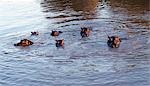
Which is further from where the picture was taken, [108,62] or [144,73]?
[108,62]

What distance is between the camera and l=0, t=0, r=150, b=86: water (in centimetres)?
1491

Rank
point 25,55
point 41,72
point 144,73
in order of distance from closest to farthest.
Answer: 1. point 144,73
2. point 41,72
3. point 25,55

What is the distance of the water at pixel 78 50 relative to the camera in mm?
14914

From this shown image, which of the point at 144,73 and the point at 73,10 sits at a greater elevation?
the point at 73,10

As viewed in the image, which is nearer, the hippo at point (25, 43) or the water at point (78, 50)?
the water at point (78, 50)

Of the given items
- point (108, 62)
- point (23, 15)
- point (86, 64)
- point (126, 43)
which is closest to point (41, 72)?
point (86, 64)

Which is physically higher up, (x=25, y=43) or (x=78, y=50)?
(x=25, y=43)

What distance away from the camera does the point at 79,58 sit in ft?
57.9

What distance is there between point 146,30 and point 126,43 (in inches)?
132

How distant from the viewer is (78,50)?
19078 millimetres

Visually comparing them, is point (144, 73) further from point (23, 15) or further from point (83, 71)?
point (23, 15)

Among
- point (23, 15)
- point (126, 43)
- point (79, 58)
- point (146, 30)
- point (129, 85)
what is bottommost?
point (129, 85)

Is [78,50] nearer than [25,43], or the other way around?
[78,50]

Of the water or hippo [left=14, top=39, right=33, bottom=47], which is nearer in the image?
the water
